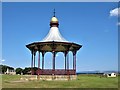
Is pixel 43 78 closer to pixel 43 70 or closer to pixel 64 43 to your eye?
pixel 43 70

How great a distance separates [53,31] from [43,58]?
455 centimetres

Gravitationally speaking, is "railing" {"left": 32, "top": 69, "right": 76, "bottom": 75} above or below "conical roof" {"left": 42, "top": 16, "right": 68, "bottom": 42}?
below

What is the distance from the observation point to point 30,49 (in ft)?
141

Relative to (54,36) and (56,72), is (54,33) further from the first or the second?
(56,72)

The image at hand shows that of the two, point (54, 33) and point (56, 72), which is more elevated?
point (54, 33)

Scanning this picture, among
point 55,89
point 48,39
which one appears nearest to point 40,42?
point 48,39

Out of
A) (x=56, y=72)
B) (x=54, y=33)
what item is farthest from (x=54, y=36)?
(x=56, y=72)

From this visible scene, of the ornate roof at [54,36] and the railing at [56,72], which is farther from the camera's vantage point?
the ornate roof at [54,36]

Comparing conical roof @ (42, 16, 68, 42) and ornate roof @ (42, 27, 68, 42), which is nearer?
ornate roof @ (42, 27, 68, 42)

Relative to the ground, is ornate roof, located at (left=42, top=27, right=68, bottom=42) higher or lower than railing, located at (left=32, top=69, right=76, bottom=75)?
higher

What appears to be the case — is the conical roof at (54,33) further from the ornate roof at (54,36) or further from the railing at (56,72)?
the railing at (56,72)

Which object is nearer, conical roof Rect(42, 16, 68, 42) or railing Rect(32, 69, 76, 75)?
railing Rect(32, 69, 76, 75)

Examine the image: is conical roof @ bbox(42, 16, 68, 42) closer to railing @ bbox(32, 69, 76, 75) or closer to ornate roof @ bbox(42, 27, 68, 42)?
ornate roof @ bbox(42, 27, 68, 42)

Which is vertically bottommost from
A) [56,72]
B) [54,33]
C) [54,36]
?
[56,72]
